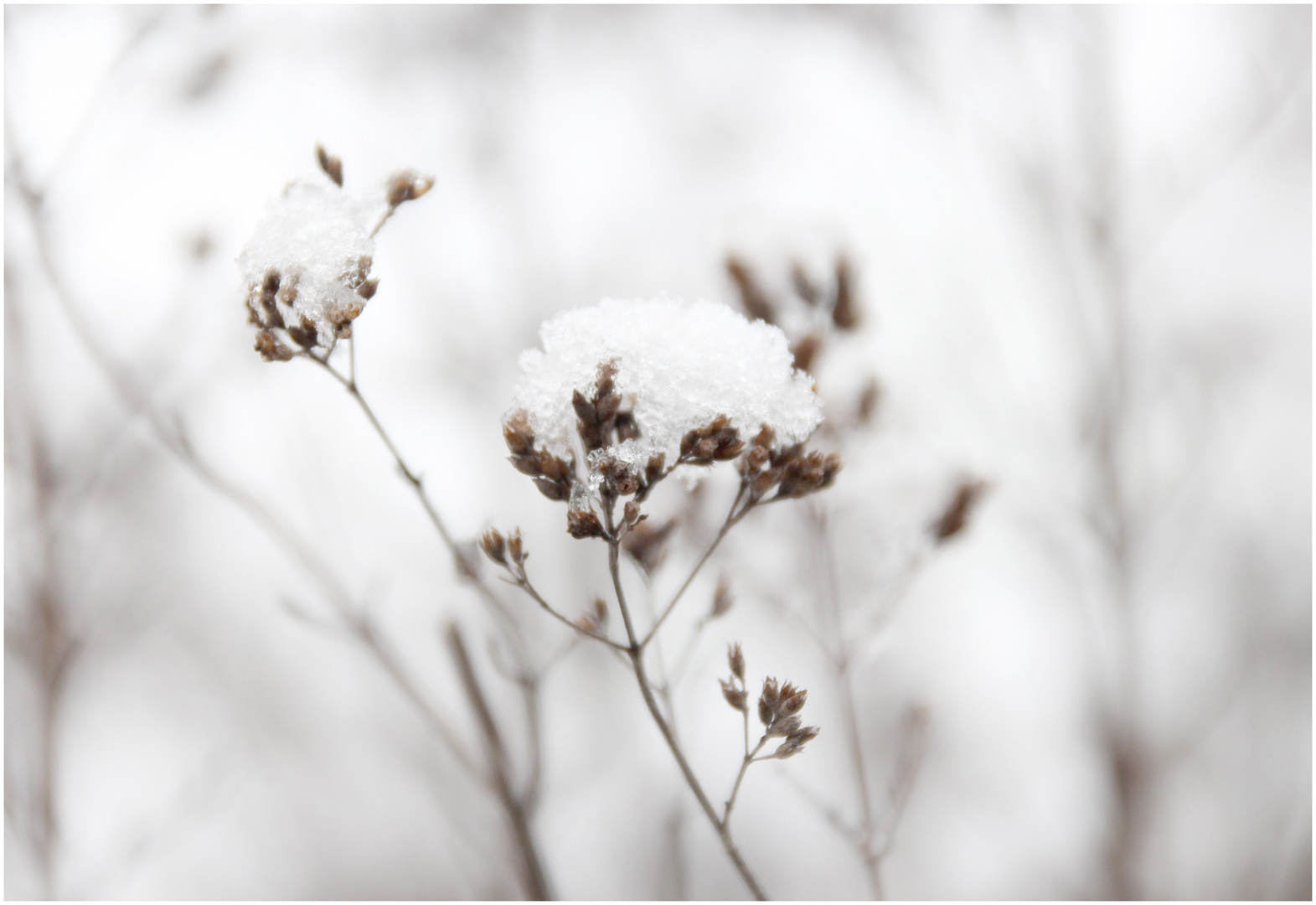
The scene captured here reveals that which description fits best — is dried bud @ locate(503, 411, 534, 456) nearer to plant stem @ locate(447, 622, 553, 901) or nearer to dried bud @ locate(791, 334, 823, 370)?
plant stem @ locate(447, 622, 553, 901)

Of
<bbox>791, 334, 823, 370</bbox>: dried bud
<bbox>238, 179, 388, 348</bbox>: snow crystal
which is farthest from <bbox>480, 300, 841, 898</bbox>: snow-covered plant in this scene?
<bbox>791, 334, 823, 370</bbox>: dried bud

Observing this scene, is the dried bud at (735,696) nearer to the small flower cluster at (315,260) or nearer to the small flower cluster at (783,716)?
the small flower cluster at (783,716)

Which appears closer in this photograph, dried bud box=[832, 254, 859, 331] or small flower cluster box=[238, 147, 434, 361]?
small flower cluster box=[238, 147, 434, 361]

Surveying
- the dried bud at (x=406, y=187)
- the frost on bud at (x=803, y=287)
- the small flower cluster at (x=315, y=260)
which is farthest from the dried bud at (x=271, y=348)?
the frost on bud at (x=803, y=287)

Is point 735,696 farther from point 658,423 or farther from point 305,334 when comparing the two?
point 305,334

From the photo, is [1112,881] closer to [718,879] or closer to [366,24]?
[718,879]

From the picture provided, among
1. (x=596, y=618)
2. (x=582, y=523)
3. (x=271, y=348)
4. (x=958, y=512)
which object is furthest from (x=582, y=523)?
(x=958, y=512)

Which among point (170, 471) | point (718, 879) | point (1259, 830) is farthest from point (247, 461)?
point (1259, 830)
